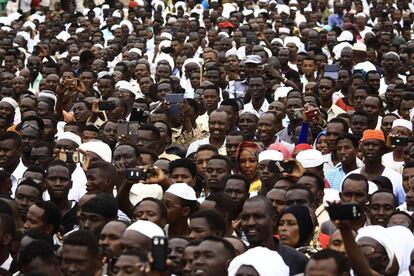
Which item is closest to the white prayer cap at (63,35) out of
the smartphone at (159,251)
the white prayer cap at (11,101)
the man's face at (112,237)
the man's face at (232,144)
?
the white prayer cap at (11,101)

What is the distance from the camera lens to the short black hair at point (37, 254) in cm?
847

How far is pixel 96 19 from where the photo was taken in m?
27.0

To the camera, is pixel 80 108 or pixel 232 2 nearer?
pixel 80 108

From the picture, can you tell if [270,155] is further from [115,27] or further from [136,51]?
[115,27]

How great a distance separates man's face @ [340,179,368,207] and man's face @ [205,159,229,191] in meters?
1.14

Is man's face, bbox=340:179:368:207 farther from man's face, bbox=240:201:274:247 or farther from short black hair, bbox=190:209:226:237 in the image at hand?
short black hair, bbox=190:209:226:237

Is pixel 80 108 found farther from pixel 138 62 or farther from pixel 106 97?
pixel 138 62

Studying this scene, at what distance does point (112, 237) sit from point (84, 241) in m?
0.51

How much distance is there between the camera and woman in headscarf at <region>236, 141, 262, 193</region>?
11731mm

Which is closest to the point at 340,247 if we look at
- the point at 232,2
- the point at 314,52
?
the point at 314,52

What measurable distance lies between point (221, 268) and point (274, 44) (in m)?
13.9

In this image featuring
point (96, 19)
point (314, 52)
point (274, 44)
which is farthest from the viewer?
point (96, 19)

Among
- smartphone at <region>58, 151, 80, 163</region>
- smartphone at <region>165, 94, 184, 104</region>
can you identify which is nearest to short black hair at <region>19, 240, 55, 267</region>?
Answer: smartphone at <region>58, 151, 80, 163</region>

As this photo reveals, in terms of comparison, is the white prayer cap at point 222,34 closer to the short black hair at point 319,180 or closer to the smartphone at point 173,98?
the smartphone at point 173,98
